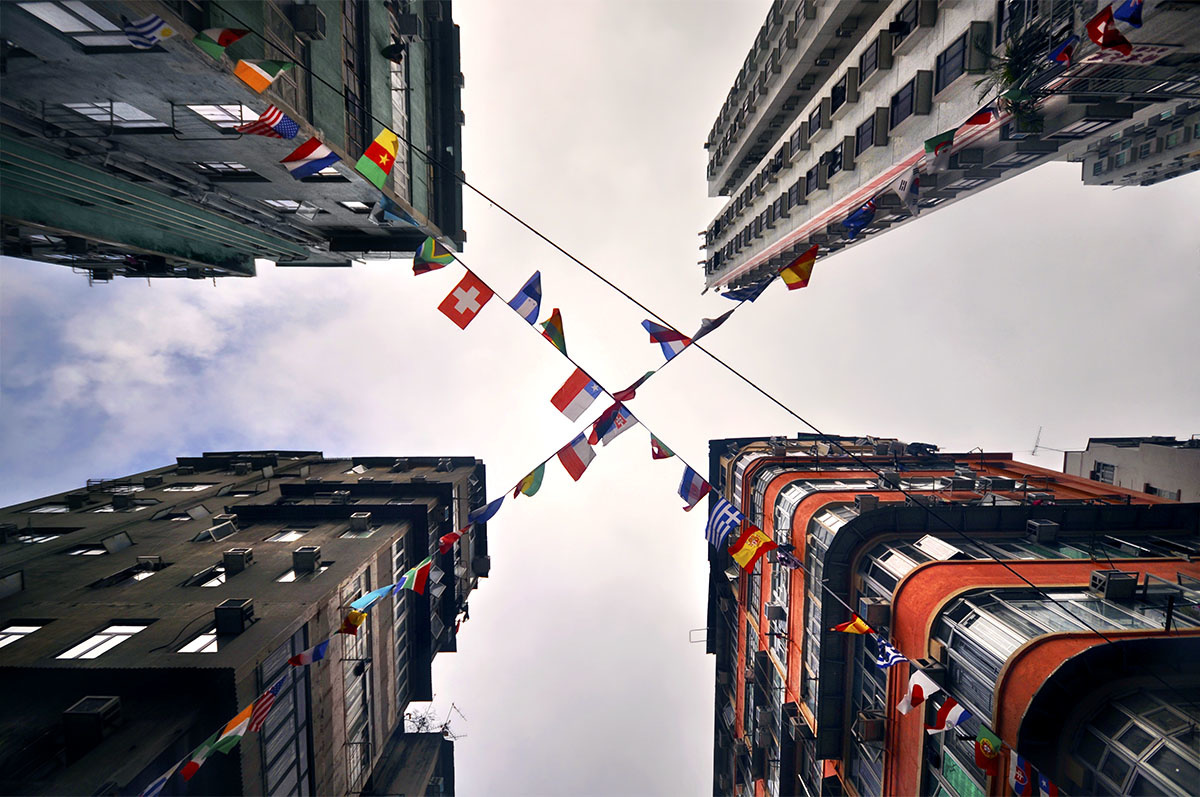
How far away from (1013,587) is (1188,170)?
2432 inches

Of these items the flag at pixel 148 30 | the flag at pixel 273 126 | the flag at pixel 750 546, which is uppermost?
the flag at pixel 148 30

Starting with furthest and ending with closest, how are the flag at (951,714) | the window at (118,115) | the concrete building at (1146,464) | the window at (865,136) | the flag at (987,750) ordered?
the concrete building at (1146,464) → the window at (865,136) → the window at (118,115) → the flag at (951,714) → the flag at (987,750)

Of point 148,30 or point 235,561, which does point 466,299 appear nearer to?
point 148,30

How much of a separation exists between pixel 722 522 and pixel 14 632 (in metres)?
22.1

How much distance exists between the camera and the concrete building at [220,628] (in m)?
11.4

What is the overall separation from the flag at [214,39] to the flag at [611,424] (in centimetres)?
1183

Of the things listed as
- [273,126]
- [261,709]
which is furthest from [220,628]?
[273,126]

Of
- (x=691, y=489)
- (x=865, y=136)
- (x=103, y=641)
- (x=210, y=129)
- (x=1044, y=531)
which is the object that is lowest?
(x=103, y=641)

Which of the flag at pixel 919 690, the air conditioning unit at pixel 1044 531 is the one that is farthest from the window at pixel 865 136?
the flag at pixel 919 690

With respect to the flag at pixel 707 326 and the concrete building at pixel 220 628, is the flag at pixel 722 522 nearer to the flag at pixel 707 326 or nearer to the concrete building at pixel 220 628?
the flag at pixel 707 326

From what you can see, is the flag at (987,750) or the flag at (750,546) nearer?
the flag at (987,750)

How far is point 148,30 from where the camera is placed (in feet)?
29.5

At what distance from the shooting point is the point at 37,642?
1323cm

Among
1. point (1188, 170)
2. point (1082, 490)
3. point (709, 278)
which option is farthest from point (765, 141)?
point (1188, 170)
